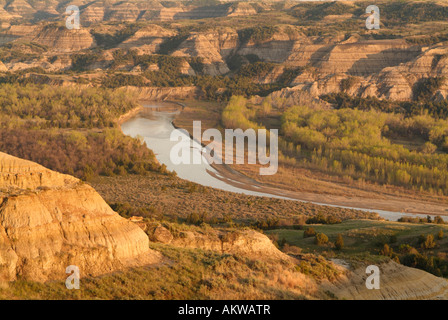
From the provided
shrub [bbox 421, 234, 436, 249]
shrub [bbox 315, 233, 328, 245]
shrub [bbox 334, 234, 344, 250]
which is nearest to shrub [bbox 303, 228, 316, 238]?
shrub [bbox 315, 233, 328, 245]

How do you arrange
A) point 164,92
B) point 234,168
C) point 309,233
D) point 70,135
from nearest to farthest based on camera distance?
point 309,233 → point 234,168 → point 70,135 → point 164,92

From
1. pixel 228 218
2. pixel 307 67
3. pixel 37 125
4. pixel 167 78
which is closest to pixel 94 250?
pixel 228 218

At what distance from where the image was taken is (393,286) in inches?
969

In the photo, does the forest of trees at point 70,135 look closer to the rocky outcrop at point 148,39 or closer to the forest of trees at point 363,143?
the forest of trees at point 363,143

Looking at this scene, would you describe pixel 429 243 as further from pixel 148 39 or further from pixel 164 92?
pixel 148 39

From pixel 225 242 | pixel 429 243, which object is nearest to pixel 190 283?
pixel 225 242

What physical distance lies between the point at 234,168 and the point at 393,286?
44.7 m

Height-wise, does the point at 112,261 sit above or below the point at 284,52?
below

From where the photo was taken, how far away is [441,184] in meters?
58.4

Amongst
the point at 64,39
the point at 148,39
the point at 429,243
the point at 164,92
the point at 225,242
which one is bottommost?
the point at 164,92

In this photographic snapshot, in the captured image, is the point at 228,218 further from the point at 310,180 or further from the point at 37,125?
the point at 37,125

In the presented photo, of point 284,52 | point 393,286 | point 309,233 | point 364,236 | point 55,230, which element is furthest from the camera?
point 284,52

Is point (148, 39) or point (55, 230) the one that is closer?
point (55, 230)

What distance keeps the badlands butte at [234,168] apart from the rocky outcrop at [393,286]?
10 cm
